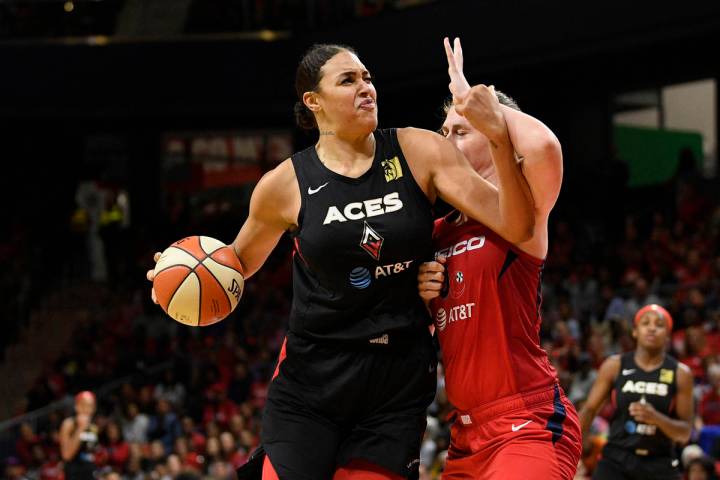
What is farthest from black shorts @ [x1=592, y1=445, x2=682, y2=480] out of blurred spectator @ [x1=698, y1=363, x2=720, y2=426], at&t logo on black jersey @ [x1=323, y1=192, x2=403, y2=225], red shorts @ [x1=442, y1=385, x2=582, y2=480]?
at&t logo on black jersey @ [x1=323, y1=192, x2=403, y2=225]

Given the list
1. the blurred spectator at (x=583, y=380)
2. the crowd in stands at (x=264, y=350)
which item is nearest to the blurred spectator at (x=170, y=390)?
the crowd in stands at (x=264, y=350)

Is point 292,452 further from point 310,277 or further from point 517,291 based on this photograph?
point 517,291

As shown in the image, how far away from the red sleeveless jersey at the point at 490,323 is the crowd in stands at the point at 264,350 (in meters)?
5.21

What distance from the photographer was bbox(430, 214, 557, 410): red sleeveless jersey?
3566mm

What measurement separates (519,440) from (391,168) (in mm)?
1038

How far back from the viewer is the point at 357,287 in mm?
3604

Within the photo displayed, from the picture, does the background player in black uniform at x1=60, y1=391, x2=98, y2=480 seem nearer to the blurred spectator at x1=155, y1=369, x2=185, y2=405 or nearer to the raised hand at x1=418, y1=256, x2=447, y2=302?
the blurred spectator at x1=155, y1=369, x2=185, y2=405

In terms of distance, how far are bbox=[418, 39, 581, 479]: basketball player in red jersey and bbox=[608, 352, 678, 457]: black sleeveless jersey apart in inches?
116

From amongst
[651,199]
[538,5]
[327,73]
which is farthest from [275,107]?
[327,73]

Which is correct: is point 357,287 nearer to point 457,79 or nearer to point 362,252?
point 362,252

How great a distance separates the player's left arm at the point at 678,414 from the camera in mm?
6188

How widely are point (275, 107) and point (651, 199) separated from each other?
684cm

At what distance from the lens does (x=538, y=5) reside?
1554cm

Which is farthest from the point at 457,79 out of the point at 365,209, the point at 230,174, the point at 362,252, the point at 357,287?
the point at 230,174
